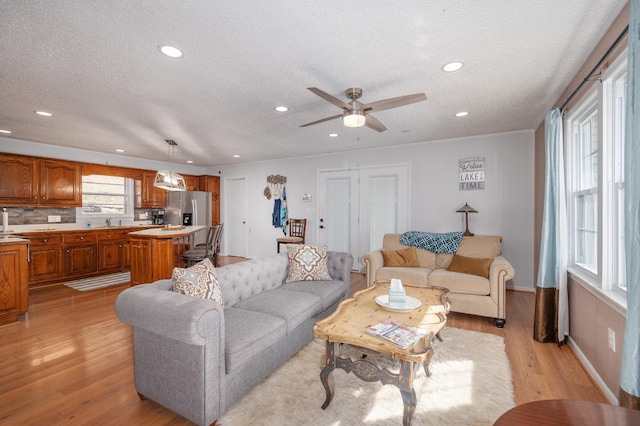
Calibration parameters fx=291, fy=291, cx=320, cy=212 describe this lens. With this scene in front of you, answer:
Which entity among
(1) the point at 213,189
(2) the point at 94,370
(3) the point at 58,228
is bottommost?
(2) the point at 94,370

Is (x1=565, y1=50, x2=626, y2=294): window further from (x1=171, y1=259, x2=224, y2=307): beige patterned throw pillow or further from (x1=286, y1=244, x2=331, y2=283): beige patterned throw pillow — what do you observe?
(x1=171, y1=259, x2=224, y2=307): beige patterned throw pillow

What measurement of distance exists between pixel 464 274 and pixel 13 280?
5.37 metres

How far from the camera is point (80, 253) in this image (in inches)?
213

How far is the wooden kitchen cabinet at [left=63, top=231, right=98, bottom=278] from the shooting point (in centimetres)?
527

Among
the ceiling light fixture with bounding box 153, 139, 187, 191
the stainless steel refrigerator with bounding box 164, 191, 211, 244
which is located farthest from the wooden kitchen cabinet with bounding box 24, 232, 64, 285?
the ceiling light fixture with bounding box 153, 139, 187, 191

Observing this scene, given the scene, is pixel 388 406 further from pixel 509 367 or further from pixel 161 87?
pixel 161 87

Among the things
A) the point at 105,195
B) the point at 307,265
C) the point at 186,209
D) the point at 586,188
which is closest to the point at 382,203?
the point at 307,265

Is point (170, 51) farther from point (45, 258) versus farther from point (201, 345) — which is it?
point (45, 258)

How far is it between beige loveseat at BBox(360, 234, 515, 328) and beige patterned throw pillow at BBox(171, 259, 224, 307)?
7.76 ft

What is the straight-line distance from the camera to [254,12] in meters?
1.81

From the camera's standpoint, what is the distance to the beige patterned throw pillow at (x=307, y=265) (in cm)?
332

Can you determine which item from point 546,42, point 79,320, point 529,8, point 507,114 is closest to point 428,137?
point 507,114

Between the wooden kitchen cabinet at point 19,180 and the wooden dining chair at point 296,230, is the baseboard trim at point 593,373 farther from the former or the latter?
the wooden kitchen cabinet at point 19,180

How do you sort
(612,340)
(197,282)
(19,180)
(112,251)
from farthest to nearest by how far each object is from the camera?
(112,251) < (19,180) < (197,282) < (612,340)
